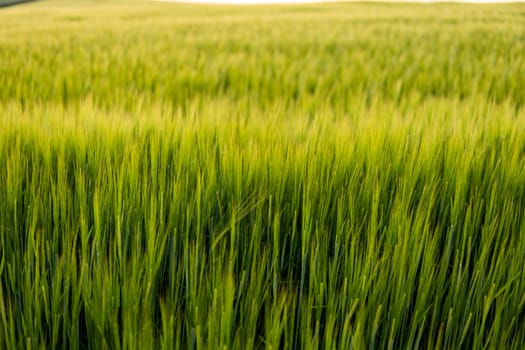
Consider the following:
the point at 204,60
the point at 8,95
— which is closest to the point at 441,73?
the point at 204,60

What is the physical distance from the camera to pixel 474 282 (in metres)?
0.52

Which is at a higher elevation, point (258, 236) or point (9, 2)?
point (9, 2)

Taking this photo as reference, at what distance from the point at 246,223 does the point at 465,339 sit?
0.28 meters

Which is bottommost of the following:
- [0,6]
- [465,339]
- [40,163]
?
[465,339]

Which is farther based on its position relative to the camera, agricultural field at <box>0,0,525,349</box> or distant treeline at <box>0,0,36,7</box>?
distant treeline at <box>0,0,36,7</box>

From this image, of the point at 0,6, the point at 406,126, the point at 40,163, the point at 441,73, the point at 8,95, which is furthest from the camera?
the point at 0,6

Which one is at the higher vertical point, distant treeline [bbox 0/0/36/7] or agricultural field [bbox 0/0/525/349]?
distant treeline [bbox 0/0/36/7]

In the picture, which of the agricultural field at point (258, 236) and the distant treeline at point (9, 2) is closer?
the agricultural field at point (258, 236)

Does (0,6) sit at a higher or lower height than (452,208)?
higher

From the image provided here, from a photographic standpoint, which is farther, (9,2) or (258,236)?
(9,2)

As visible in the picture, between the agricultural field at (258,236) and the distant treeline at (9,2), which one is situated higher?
→ the distant treeline at (9,2)

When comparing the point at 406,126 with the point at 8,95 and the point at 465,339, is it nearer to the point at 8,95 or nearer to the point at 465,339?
the point at 465,339

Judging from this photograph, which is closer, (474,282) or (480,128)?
(474,282)

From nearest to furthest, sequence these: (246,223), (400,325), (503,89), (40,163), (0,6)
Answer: (400,325) → (246,223) → (40,163) → (503,89) → (0,6)
